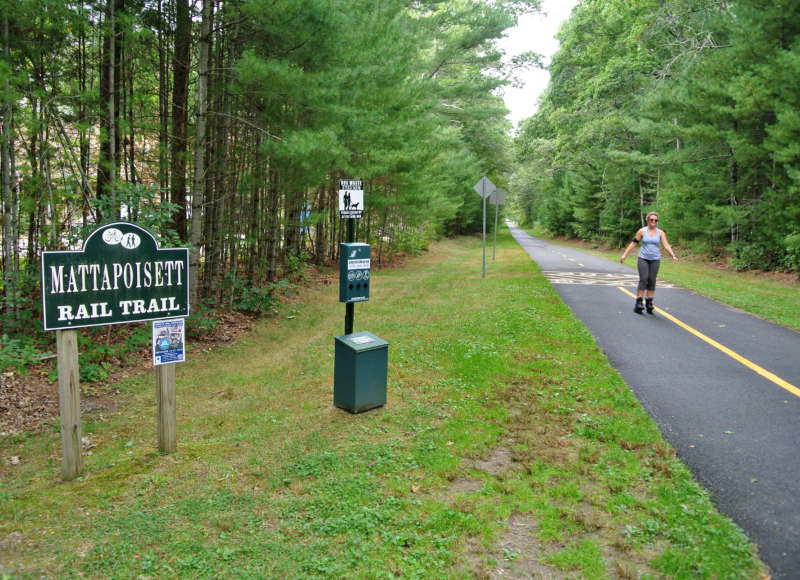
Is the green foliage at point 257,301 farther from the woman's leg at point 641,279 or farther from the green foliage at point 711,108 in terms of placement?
the green foliage at point 711,108

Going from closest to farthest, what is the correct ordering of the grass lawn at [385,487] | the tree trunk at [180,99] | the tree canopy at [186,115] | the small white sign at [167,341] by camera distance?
1. the grass lawn at [385,487]
2. the small white sign at [167,341]
3. the tree canopy at [186,115]
4. the tree trunk at [180,99]

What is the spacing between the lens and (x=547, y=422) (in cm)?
488

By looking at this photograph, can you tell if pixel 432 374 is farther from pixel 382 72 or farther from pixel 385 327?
pixel 382 72

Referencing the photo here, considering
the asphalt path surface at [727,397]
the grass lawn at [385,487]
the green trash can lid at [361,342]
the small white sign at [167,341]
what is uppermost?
the small white sign at [167,341]

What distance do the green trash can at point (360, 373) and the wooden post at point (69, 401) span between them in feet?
7.28

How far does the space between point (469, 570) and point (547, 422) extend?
228 centimetres

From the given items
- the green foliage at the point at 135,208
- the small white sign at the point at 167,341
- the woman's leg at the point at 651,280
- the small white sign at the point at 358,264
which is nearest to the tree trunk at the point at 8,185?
the green foliage at the point at 135,208

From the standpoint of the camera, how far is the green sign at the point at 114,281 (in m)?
3.68

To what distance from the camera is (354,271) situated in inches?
200

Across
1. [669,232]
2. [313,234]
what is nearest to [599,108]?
[669,232]

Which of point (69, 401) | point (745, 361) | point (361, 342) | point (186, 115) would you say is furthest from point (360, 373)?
point (186, 115)

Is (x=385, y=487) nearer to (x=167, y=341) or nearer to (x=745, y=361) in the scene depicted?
(x=167, y=341)

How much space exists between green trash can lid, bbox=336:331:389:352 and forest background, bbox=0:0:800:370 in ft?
10.6

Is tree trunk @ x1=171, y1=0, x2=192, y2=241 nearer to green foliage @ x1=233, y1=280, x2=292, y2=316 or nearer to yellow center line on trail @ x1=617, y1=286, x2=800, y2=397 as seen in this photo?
green foliage @ x1=233, y1=280, x2=292, y2=316
